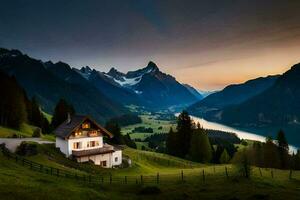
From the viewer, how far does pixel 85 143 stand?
8312cm

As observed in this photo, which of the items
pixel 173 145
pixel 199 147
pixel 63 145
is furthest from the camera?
pixel 173 145

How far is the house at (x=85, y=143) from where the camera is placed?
7906 centimetres

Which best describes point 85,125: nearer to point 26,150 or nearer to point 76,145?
point 76,145

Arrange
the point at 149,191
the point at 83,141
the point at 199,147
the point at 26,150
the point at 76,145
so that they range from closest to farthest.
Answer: the point at 149,191 < the point at 26,150 < the point at 76,145 < the point at 83,141 < the point at 199,147

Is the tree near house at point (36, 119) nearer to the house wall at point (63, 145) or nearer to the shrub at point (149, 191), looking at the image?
the house wall at point (63, 145)

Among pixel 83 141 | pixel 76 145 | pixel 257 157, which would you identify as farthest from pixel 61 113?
pixel 257 157

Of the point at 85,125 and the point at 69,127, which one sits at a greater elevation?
the point at 85,125

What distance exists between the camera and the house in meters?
79.1

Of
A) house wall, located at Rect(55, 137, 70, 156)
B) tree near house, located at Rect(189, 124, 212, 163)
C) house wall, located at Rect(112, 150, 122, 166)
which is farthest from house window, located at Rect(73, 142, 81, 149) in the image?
tree near house, located at Rect(189, 124, 212, 163)

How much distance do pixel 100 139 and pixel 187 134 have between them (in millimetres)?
53850

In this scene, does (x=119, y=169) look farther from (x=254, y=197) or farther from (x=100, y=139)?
(x=254, y=197)

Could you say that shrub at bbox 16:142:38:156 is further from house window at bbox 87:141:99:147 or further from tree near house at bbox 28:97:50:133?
tree near house at bbox 28:97:50:133

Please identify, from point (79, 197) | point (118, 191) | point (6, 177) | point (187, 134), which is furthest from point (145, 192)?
point (187, 134)

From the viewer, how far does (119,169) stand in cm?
7850
